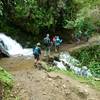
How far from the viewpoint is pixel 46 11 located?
94.6 ft

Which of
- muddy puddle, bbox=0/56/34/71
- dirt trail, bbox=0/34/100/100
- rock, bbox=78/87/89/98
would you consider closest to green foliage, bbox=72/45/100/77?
muddy puddle, bbox=0/56/34/71

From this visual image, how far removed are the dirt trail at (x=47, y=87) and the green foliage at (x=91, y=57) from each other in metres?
5.44

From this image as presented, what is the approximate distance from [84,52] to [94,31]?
537 centimetres

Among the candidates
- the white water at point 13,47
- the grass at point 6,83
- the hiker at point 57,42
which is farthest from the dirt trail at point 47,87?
the white water at point 13,47

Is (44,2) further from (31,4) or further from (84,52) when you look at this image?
(84,52)

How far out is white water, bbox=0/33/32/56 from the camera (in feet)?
85.6

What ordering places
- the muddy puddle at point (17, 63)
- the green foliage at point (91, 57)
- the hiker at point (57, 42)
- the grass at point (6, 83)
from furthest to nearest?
1. the hiker at point (57, 42)
2. the green foliage at point (91, 57)
3. the muddy puddle at point (17, 63)
4. the grass at point (6, 83)

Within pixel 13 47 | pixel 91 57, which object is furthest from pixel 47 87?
pixel 13 47

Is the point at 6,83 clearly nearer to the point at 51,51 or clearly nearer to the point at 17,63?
the point at 17,63

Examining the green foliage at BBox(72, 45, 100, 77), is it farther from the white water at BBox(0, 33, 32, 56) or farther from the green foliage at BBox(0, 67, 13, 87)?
the green foliage at BBox(0, 67, 13, 87)

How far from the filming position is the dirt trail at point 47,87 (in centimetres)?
1501

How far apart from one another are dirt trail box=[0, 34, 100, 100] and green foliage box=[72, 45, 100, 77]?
5445mm

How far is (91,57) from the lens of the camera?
24.9 metres

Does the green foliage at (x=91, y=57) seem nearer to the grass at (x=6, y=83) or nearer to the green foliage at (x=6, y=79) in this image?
the green foliage at (x=6, y=79)
